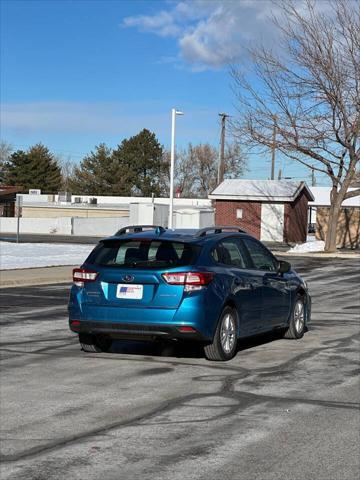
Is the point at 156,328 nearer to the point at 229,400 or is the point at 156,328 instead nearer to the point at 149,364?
the point at 149,364

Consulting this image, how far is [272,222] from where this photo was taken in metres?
50.6

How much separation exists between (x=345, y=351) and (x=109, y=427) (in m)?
4.85

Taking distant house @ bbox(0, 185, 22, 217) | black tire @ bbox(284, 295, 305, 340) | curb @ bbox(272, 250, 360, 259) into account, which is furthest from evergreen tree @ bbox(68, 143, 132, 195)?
black tire @ bbox(284, 295, 305, 340)

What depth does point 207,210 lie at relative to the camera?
211 ft

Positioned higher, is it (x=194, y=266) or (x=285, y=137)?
(x=285, y=137)

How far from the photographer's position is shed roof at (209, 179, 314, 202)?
4988cm

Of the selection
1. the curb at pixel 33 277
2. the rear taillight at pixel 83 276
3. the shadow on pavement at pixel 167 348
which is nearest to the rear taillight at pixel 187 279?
the rear taillight at pixel 83 276

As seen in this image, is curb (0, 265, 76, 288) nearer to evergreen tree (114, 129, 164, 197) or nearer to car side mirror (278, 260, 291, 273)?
car side mirror (278, 260, 291, 273)

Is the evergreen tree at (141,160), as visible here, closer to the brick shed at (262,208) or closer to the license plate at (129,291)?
the brick shed at (262,208)

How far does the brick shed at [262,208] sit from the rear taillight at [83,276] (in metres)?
41.1

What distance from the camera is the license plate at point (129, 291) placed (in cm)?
900

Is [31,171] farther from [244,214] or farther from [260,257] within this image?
[260,257]

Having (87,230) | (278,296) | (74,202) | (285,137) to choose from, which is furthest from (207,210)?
(278,296)

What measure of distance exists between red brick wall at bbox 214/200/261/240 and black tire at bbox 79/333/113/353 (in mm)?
40824
